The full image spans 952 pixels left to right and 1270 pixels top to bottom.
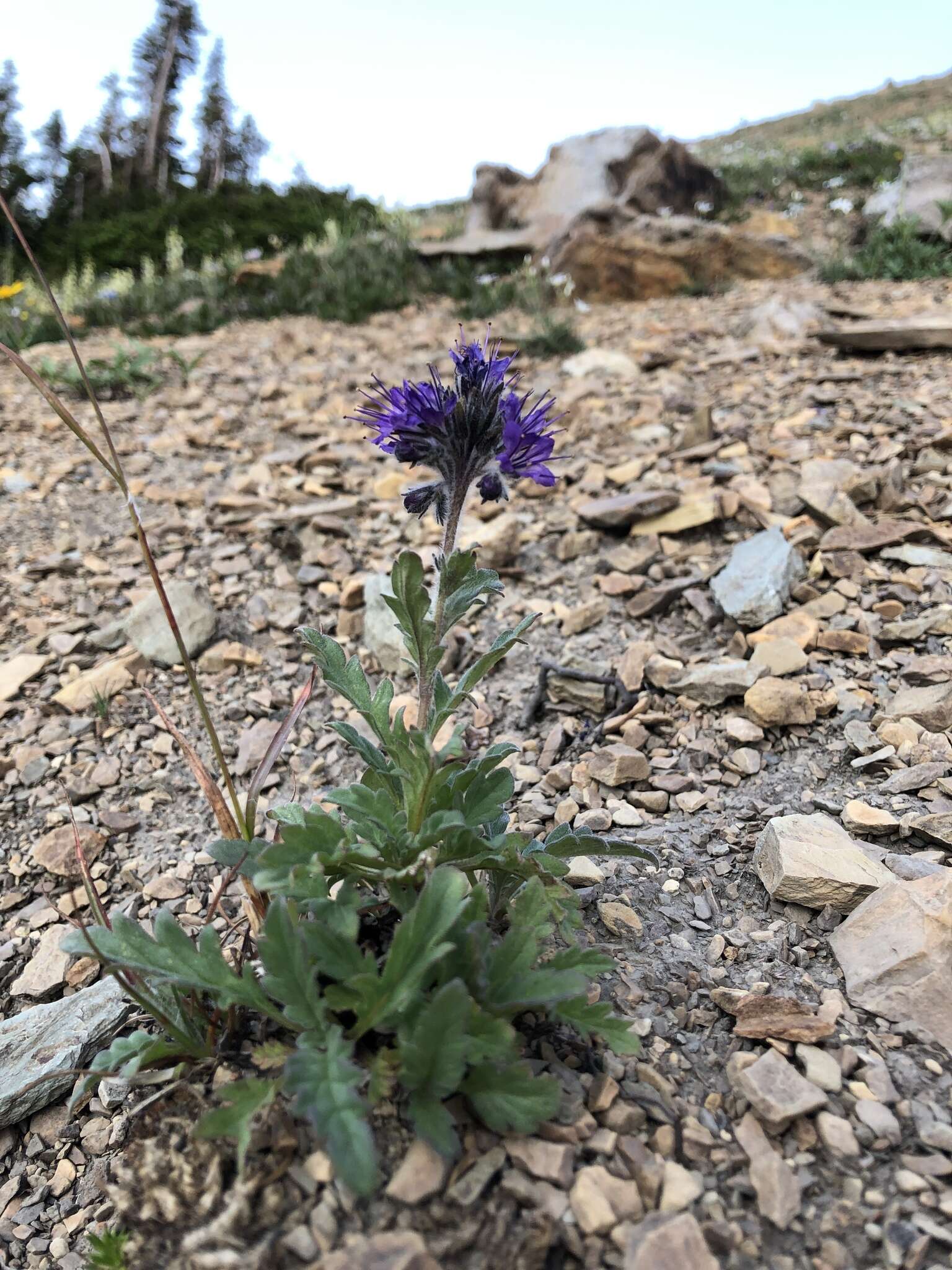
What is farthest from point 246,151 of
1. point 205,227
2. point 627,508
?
point 627,508

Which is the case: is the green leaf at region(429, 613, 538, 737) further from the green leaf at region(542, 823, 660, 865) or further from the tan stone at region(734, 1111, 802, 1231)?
the tan stone at region(734, 1111, 802, 1231)

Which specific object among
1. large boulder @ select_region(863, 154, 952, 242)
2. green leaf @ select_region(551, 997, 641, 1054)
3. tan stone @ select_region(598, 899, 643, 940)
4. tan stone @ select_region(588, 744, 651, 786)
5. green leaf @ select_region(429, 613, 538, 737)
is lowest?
tan stone @ select_region(598, 899, 643, 940)

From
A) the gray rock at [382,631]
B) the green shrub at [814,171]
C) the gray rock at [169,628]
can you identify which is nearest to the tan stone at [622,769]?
the gray rock at [382,631]

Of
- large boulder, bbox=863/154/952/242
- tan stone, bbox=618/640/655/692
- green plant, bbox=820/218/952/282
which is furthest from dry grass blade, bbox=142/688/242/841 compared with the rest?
large boulder, bbox=863/154/952/242

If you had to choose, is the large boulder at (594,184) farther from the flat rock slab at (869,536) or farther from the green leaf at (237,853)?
the green leaf at (237,853)

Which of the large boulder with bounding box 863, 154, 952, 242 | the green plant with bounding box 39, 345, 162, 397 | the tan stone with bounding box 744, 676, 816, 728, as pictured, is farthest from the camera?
the large boulder with bounding box 863, 154, 952, 242

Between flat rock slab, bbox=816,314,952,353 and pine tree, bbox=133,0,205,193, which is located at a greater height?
pine tree, bbox=133,0,205,193
